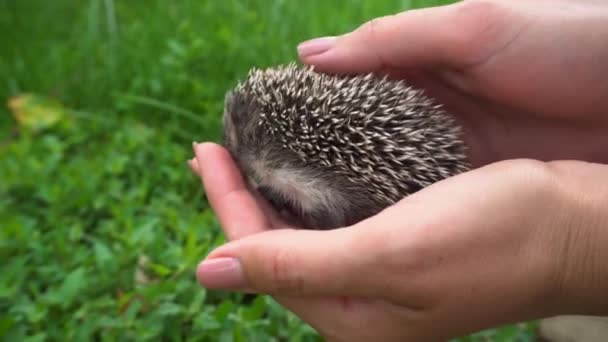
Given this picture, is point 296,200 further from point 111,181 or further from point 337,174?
point 111,181

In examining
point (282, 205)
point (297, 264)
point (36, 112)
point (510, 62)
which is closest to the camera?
point (297, 264)

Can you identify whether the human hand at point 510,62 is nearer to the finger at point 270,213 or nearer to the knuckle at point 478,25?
the knuckle at point 478,25

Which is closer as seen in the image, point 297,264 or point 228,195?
point 297,264

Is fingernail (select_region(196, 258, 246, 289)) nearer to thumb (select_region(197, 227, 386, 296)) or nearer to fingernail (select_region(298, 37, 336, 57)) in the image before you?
thumb (select_region(197, 227, 386, 296))

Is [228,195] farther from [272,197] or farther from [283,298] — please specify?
[283,298]

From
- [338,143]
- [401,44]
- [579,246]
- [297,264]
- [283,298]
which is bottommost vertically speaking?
[283,298]

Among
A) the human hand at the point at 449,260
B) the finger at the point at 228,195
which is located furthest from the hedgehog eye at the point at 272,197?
the human hand at the point at 449,260

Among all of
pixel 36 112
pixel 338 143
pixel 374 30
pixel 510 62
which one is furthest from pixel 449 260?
pixel 36 112

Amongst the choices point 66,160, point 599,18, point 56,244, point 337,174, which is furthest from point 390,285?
point 66,160

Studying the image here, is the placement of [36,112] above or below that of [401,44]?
below
